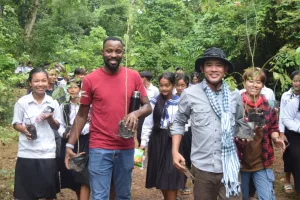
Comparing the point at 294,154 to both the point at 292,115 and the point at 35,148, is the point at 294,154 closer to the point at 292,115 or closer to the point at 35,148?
the point at 292,115

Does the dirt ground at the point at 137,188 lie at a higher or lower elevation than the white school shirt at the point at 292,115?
lower

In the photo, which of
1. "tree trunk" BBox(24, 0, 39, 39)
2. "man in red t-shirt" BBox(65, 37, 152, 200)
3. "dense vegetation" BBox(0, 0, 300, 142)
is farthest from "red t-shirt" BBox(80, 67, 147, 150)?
"tree trunk" BBox(24, 0, 39, 39)

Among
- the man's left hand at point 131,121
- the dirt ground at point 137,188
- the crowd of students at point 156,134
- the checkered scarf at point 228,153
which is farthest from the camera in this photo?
the dirt ground at point 137,188

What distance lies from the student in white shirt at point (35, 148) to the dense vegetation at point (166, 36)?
54.7 inches

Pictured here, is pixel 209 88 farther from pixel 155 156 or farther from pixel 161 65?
pixel 161 65

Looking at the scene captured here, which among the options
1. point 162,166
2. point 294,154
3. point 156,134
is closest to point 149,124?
point 156,134

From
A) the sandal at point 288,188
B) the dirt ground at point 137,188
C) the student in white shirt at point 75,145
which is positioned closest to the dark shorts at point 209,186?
the student in white shirt at point 75,145

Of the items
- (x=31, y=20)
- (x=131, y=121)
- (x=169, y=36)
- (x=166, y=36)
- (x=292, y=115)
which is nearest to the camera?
(x=131, y=121)

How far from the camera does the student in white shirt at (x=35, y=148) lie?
422cm

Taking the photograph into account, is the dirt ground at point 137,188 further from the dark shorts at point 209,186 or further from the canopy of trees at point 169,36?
the dark shorts at point 209,186

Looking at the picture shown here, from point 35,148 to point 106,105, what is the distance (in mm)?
1125

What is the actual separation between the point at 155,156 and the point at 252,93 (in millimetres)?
1641

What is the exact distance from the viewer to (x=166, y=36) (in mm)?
16625

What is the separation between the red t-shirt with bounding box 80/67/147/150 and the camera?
3.65 meters
